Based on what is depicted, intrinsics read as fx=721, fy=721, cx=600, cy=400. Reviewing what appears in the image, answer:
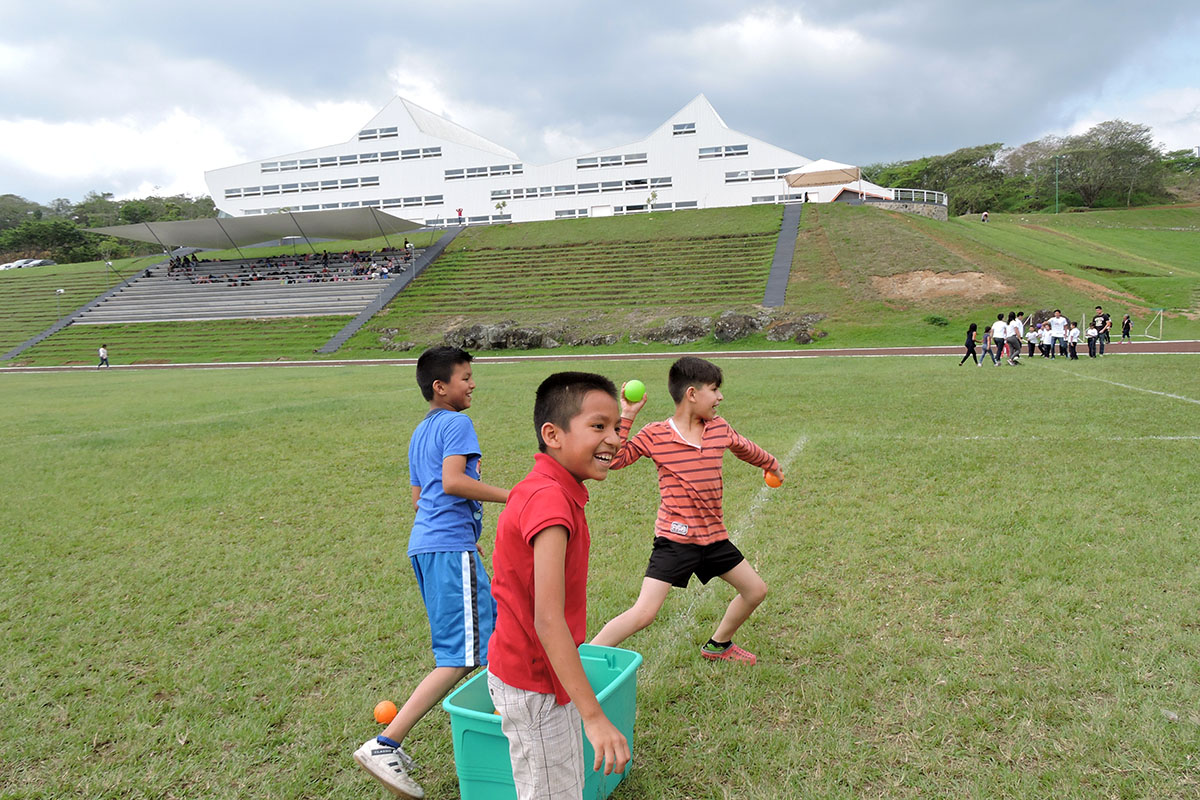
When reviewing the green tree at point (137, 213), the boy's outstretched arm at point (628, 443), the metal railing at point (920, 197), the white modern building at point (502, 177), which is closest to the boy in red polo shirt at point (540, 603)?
the boy's outstretched arm at point (628, 443)

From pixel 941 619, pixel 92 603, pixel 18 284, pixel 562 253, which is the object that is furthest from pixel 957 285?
pixel 18 284

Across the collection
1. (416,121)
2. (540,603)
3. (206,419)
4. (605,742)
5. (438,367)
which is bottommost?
(206,419)

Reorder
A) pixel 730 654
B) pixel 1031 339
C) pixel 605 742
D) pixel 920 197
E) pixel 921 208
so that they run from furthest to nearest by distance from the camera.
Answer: pixel 920 197 < pixel 921 208 < pixel 1031 339 < pixel 730 654 < pixel 605 742

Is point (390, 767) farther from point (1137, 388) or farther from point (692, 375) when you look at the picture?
point (1137, 388)

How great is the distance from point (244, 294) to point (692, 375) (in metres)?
48.1

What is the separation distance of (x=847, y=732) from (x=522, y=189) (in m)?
68.7

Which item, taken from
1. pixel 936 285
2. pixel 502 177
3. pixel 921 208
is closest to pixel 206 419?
pixel 936 285

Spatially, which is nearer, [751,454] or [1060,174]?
[751,454]

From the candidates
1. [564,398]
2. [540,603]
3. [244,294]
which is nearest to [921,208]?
[244,294]

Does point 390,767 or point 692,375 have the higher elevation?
point 692,375

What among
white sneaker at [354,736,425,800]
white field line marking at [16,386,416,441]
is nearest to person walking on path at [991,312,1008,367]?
white field line marking at [16,386,416,441]

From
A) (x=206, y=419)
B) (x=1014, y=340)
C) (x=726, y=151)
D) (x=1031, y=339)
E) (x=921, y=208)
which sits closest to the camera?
(x=206, y=419)

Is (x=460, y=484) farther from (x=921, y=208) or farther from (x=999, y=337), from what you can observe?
(x=921, y=208)

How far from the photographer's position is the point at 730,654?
3725 millimetres
